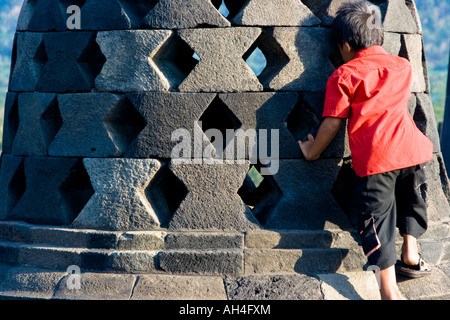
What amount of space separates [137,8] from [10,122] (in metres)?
1.28

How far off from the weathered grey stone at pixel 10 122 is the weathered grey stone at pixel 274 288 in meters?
1.91

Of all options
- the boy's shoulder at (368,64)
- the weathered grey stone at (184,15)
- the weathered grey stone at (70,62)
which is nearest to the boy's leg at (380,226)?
the boy's shoulder at (368,64)

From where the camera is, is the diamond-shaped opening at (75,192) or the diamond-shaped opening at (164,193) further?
the diamond-shaped opening at (75,192)

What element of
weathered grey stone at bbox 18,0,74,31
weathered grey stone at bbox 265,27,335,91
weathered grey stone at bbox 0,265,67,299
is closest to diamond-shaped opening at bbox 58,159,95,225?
weathered grey stone at bbox 0,265,67,299

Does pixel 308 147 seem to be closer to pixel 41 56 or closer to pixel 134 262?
pixel 134 262

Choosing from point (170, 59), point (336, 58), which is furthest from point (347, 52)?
point (170, 59)

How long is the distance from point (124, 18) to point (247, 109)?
2.96 ft

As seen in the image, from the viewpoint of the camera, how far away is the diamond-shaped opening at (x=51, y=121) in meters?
3.12

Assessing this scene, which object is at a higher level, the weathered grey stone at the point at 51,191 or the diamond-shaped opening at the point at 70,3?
the diamond-shaped opening at the point at 70,3

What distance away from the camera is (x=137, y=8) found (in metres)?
2.99

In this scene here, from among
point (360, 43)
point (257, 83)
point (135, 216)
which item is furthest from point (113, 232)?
point (360, 43)

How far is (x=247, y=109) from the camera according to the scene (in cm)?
280

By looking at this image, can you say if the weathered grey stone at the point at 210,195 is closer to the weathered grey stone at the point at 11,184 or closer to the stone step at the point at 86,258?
the stone step at the point at 86,258

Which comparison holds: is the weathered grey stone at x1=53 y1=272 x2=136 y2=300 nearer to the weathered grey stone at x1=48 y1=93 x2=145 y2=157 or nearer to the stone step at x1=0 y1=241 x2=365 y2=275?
the stone step at x1=0 y1=241 x2=365 y2=275
